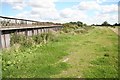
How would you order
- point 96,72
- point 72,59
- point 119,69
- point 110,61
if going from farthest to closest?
point 72,59
point 110,61
point 119,69
point 96,72

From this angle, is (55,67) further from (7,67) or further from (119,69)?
(119,69)

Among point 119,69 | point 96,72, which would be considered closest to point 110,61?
point 119,69

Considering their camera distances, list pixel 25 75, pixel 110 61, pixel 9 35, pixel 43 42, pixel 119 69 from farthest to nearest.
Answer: pixel 43 42 < pixel 9 35 < pixel 110 61 < pixel 119 69 < pixel 25 75

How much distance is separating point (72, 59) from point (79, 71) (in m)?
3.21

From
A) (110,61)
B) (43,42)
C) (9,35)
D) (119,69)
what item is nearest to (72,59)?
(110,61)

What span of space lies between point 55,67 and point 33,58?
2449mm

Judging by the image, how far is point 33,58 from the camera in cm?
1384

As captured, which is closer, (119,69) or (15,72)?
(15,72)

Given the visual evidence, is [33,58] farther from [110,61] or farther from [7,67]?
[110,61]

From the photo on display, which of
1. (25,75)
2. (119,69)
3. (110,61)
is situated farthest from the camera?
(110,61)

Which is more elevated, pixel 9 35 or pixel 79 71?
pixel 9 35

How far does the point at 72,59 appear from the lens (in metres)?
14.7

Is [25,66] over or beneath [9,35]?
beneath

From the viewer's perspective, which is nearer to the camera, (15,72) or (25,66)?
(15,72)
